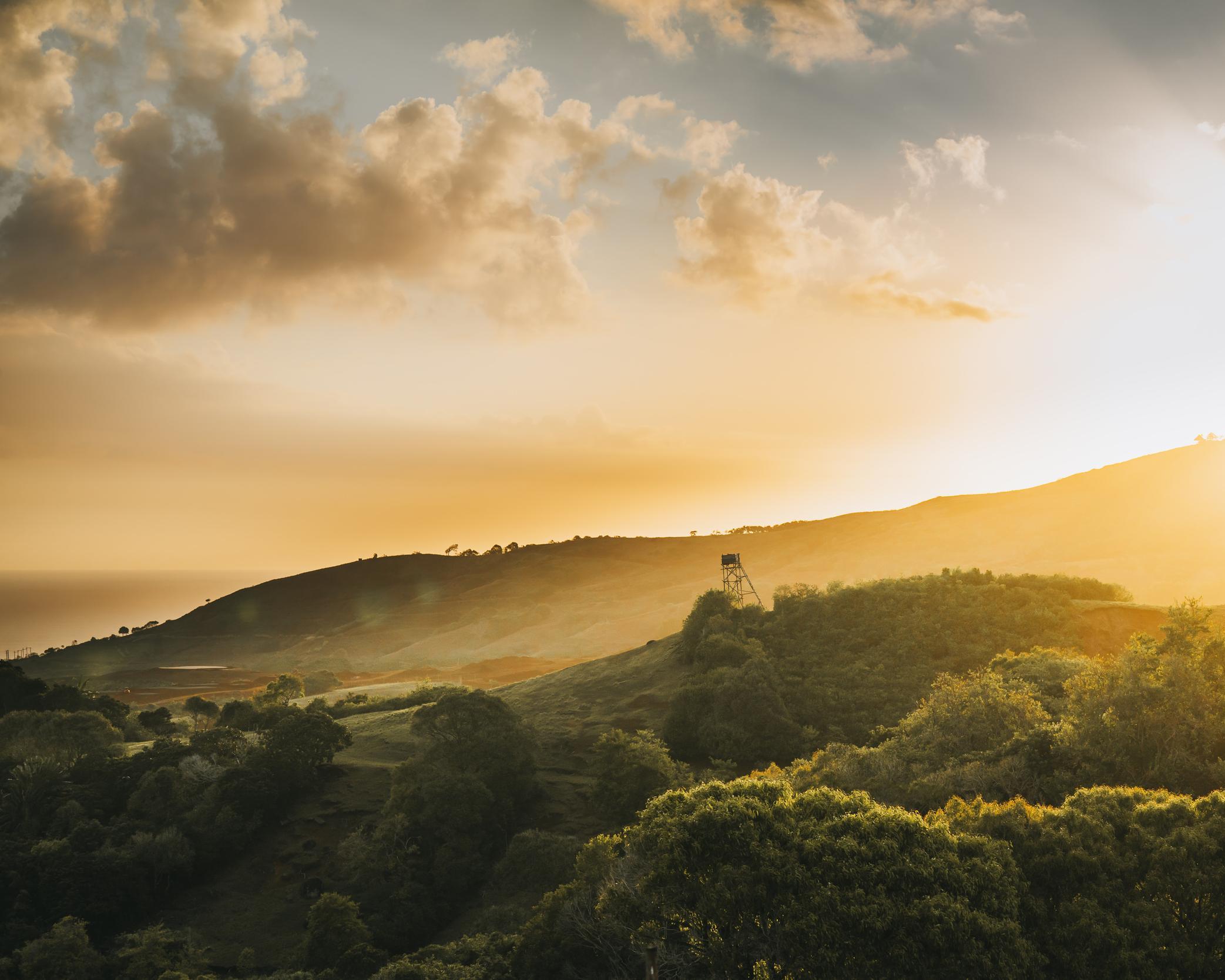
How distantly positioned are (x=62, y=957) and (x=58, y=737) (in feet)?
96.2

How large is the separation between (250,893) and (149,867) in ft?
17.9

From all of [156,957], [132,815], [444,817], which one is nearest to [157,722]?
[132,815]

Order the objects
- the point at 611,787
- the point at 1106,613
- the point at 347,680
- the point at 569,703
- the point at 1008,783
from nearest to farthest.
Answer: the point at 1008,783 → the point at 611,787 → the point at 1106,613 → the point at 569,703 → the point at 347,680

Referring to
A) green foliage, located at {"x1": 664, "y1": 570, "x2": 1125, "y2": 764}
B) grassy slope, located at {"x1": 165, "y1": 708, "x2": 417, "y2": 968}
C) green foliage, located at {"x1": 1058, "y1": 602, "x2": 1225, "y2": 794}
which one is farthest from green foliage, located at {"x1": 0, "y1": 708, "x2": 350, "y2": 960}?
green foliage, located at {"x1": 1058, "y1": 602, "x2": 1225, "y2": 794}

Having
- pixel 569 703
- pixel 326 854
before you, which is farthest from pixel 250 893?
pixel 569 703

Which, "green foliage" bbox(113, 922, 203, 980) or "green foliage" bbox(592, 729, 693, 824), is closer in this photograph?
"green foliage" bbox(113, 922, 203, 980)

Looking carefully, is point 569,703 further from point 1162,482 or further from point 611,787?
point 1162,482

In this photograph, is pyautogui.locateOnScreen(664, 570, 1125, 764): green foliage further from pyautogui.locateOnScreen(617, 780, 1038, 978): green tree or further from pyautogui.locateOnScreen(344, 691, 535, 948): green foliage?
pyautogui.locateOnScreen(617, 780, 1038, 978): green tree

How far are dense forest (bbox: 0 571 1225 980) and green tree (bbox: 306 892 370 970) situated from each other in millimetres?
110

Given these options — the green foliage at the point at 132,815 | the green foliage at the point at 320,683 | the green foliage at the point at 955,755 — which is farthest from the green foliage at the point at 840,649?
the green foliage at the point at 320,683

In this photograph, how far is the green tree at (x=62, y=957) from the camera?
2697 centimetres

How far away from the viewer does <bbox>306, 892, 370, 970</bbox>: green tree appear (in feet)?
92.6

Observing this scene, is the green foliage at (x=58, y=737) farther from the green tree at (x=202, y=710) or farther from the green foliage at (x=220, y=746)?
the green tree at (x=202, y=710)

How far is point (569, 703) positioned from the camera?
63469mm
